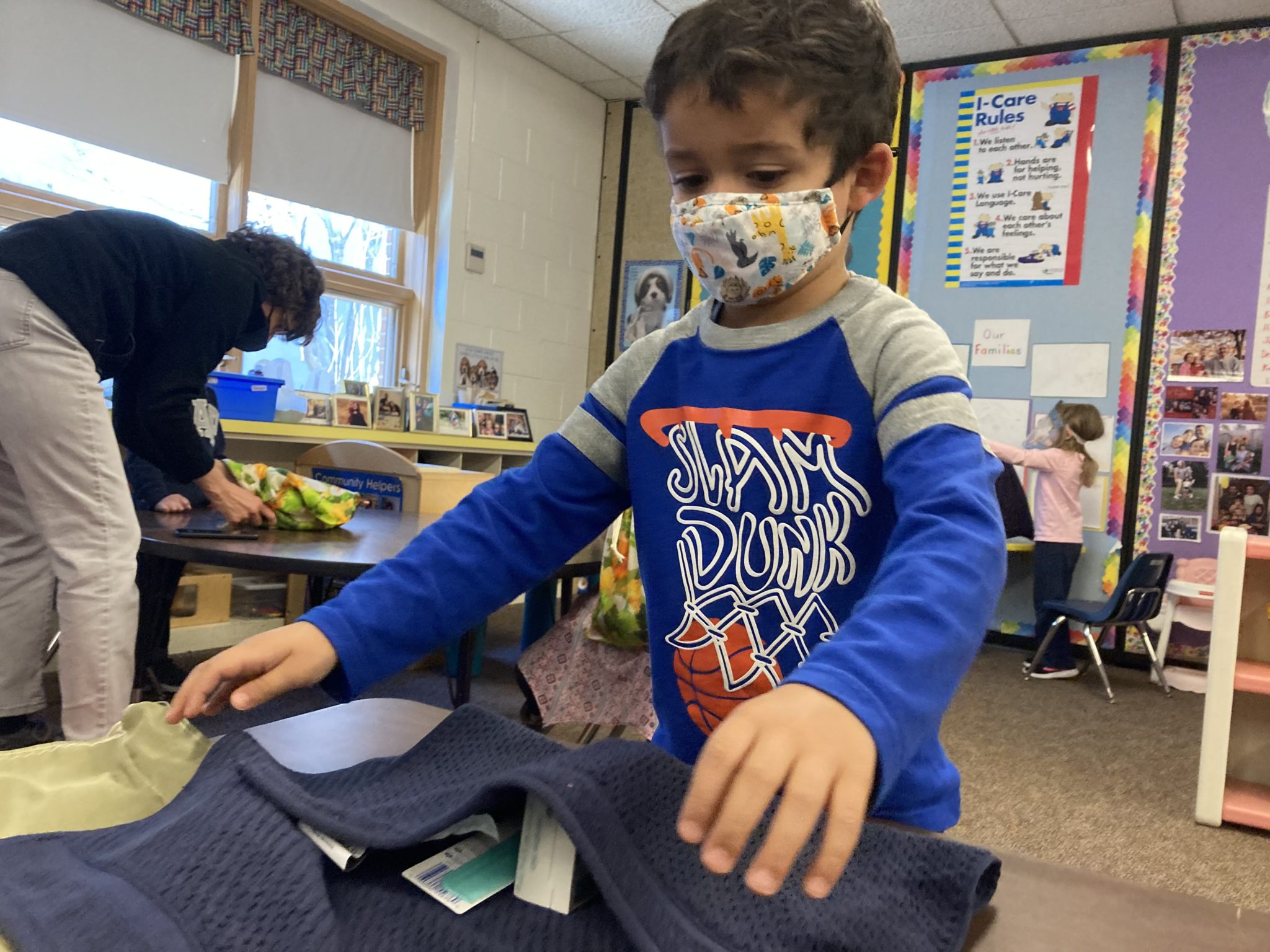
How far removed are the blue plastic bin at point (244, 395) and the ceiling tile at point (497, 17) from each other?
7.71ft

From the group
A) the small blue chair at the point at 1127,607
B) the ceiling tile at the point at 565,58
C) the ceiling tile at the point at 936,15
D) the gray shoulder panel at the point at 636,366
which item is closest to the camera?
the gray shoulder panel at the point at 636,366

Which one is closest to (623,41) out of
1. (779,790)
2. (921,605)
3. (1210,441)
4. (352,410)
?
(352,410)

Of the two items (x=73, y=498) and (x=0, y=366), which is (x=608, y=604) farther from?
(x=0, y=366)

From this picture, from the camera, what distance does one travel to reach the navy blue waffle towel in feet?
1.36

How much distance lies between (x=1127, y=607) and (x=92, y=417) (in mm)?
3889

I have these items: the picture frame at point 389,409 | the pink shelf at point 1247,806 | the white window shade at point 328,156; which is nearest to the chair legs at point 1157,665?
the pink shelf at point 1247,806

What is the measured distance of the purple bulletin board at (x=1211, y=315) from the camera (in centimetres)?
438

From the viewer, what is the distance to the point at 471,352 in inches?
200

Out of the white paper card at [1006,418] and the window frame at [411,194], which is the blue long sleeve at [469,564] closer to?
the window frame at [411,194]


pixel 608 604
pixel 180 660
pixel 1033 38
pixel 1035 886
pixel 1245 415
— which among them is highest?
pixel 1033 38

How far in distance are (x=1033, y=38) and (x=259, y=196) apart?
12.6 feet

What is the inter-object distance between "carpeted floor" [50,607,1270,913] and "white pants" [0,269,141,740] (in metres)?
0.37

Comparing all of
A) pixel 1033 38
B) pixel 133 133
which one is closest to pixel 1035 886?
pixel 133 133

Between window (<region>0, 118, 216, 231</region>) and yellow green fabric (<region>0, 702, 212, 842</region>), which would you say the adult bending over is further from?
window (<region>0, 118, 216, 231</region>)
